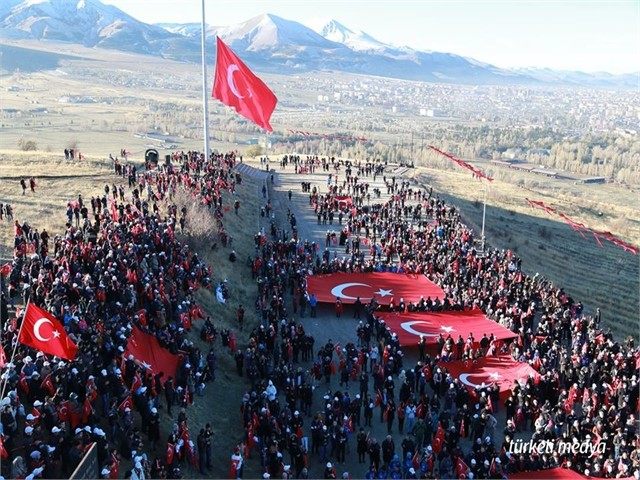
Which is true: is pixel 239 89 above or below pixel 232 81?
below

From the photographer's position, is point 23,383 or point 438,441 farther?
point 438,441

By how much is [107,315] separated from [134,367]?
8.99 feet

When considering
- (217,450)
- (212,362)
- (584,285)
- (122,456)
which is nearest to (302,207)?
(584,285)

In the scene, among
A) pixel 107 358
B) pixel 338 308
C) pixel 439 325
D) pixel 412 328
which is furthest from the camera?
pixel 338 308

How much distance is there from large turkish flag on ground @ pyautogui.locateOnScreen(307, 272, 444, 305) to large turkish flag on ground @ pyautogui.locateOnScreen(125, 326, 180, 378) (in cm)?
974

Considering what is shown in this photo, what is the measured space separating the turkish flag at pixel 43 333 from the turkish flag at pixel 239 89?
2602 centimetres

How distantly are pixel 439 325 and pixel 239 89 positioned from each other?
21442 mm

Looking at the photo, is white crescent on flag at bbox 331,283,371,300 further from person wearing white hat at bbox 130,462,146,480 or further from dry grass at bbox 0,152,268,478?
person wearing white hat at bbox 130,462,146,480

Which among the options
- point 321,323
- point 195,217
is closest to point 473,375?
point 321,323

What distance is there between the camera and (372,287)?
30.4 meters

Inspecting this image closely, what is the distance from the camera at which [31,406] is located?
15500 millimetres

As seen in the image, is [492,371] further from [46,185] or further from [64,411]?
[46,185]

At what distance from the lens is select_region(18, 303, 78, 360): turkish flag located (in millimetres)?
15352

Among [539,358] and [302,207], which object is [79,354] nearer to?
[539,358]
